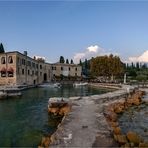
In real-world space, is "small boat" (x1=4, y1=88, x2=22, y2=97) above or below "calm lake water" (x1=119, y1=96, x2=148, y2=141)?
above

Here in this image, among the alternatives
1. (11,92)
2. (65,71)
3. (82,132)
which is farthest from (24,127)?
(65,71)

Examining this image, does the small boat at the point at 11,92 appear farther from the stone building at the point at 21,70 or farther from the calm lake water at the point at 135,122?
the calm lake water at the point at 135,122

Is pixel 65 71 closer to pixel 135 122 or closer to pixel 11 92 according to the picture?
pixel 11 92

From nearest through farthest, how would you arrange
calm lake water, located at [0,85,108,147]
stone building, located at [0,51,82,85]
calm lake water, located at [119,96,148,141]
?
calm lake water, located at [0,85,108,147], calm lake water, located at [119,96,148,141], stone building, located at [0,51,82,85]

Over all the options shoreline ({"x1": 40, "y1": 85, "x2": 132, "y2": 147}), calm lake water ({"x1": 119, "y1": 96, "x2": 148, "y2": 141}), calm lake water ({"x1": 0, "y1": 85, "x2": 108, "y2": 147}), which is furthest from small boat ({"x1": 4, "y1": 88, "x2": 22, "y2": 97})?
shoreline ({"x1": 40, "y1": 85, "x2": 132, "y2": 147})

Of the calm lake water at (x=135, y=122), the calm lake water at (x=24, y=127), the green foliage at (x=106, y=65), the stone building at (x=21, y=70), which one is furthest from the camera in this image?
the green foliage at (x=106, y=65)

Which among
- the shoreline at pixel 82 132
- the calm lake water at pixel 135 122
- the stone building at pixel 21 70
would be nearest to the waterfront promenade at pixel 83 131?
the shoreline at pixel 82 132

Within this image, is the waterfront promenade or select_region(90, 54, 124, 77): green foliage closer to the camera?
the waterfront promenade

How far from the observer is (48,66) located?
3907 inches

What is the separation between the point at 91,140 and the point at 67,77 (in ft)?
302

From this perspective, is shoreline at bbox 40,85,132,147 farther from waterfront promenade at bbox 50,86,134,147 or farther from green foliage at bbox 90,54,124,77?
green foliage at bbox 90,54,124,77

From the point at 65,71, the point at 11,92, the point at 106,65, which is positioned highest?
the point at 106,65

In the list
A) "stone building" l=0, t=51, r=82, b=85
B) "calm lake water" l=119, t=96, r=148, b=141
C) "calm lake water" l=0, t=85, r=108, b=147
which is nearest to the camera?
"calm lake water" l=0, t=85, r=108, b=147

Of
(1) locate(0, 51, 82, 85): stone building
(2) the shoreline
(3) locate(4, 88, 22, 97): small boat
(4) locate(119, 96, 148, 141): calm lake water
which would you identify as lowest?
(4) locate(119, 96, 148, 141): calm lake water
